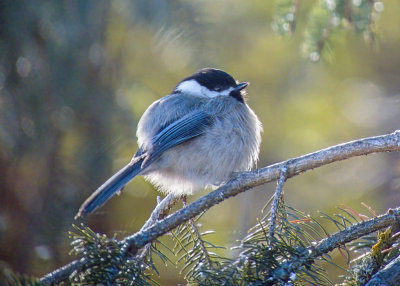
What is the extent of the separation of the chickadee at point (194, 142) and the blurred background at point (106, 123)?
0.36 meters

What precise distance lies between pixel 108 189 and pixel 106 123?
985mm

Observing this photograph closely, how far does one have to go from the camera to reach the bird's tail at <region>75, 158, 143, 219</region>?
231 cm

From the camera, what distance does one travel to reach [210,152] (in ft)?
9.66

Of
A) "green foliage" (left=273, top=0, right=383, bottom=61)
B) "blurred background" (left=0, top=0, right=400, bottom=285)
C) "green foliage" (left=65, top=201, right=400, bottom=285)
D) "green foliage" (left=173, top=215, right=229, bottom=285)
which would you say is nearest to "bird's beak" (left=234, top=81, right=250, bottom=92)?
"blurred background" (left=0, top=0, right=400, bottom=285)

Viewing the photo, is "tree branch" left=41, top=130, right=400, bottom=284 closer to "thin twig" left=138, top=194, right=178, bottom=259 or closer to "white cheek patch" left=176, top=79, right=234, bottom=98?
"thin twig" left=138, top=194, right=178, bottom=259

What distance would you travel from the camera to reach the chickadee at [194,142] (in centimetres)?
292

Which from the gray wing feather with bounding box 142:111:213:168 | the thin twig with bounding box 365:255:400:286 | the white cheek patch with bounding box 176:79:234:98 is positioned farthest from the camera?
the white cheek patch with bounding box 176:79:234:98

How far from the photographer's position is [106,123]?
335cm

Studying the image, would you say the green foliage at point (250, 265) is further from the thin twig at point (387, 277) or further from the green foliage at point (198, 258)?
the thin twig at point (387, 277)

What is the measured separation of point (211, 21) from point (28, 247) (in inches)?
78.7

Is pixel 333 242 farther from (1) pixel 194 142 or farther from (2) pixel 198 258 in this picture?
(1) pixel 194 142

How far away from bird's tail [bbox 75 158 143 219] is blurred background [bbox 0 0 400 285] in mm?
504

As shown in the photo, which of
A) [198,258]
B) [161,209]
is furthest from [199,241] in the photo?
[161,209]

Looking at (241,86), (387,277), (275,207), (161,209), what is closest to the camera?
(387,277)
